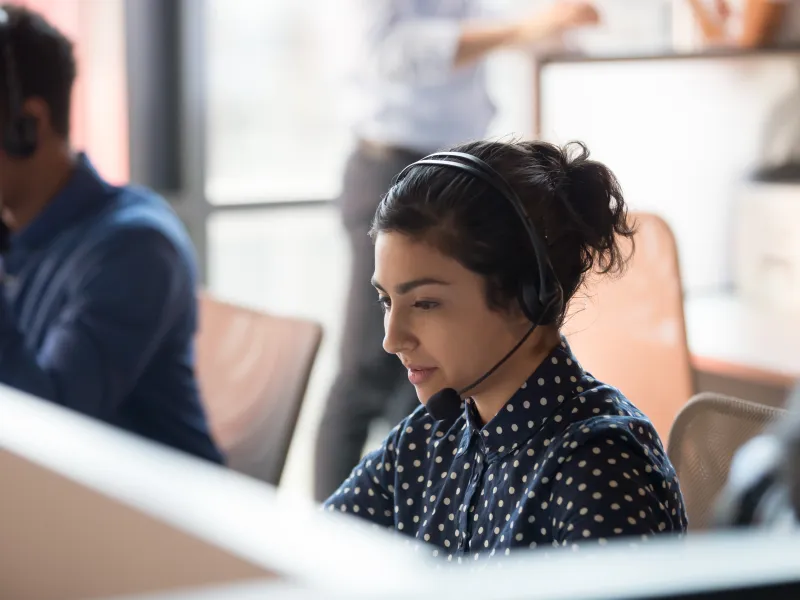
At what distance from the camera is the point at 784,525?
0.99 ft

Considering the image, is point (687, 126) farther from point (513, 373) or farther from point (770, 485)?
point (770, 485)

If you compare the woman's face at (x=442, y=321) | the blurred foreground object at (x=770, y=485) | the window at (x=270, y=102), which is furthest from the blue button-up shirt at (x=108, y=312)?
the window at (x=270, y=102)

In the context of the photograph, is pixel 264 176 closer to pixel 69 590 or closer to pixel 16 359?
pixel 16 359

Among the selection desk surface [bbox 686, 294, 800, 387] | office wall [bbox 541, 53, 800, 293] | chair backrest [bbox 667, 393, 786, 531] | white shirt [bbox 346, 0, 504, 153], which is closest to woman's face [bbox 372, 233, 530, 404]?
chair backrest [bbox 667, 393, 786, 531]

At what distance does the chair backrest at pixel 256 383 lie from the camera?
1553 mm

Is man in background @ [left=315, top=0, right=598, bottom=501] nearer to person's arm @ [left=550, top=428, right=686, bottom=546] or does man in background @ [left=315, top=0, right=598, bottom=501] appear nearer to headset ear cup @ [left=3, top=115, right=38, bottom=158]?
headset ear cup @ [left=3, top=115, right=38, bottom=158]

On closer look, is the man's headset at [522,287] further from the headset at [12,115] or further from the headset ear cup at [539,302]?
the headset at [12,115]

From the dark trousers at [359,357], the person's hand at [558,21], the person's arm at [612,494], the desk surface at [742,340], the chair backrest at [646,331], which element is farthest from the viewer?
the dark trousers at [359,357]

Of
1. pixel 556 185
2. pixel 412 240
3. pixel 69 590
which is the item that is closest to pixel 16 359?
pixel 412 240

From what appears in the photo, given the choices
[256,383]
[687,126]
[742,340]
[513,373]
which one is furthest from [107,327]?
[687,126]

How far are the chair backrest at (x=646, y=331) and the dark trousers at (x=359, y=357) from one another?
25.2 inches

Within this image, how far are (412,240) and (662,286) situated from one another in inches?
30.2

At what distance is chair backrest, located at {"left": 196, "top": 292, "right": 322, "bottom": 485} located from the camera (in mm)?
1553

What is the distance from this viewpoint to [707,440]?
1.15 m
